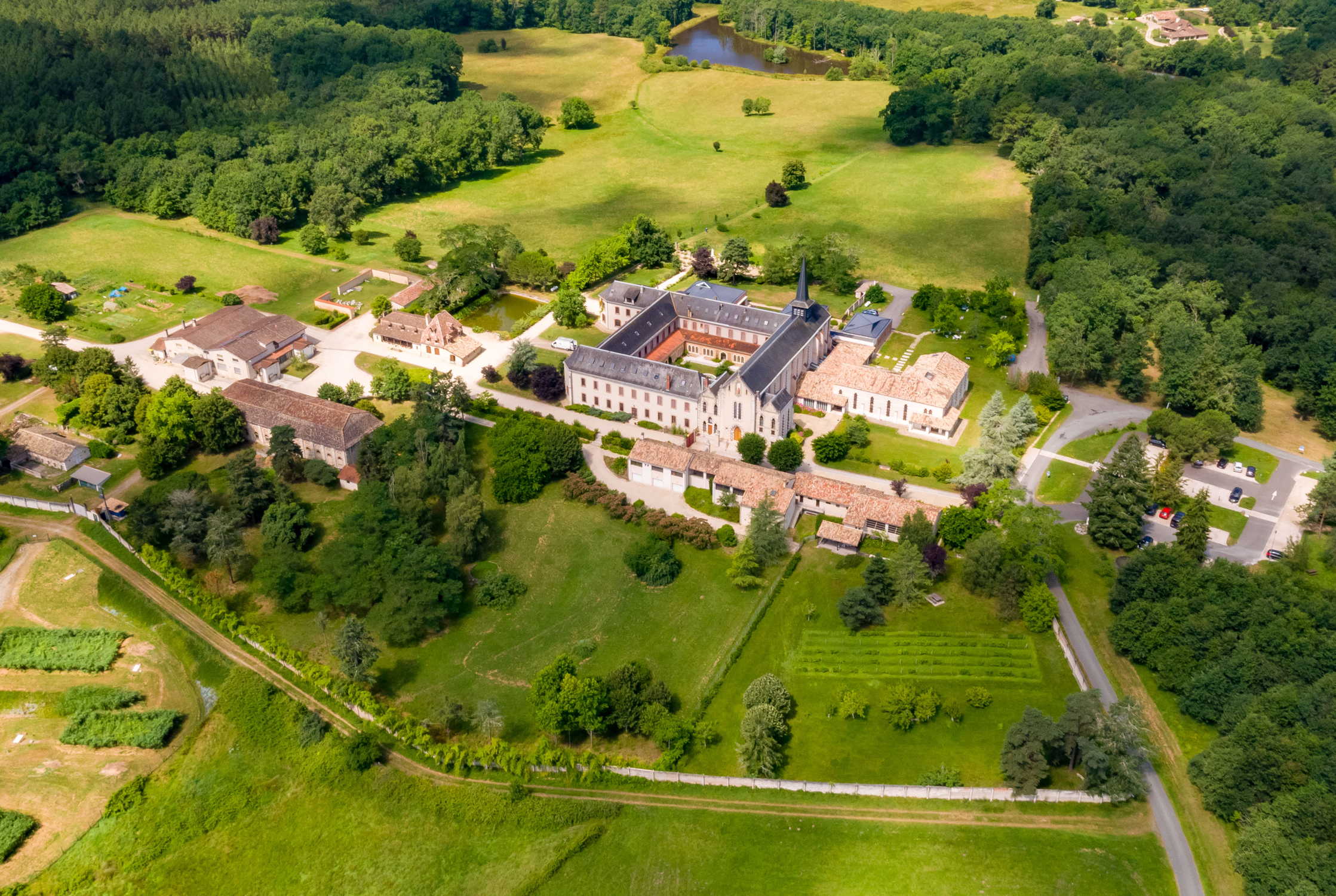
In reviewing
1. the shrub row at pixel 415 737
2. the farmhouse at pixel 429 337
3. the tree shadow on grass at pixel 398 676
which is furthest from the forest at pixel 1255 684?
the farmhouse at pixel 429 337

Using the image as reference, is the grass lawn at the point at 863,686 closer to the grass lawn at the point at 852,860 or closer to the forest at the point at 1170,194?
the grass lawn at the point at 852,860

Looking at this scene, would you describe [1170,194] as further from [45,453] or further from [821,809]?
[45,453]

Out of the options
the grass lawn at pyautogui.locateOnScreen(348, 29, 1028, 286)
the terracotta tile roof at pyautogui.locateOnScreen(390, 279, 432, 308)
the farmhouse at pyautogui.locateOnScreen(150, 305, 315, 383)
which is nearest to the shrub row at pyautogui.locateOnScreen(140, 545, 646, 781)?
the farmhouse at pyautogui.locateOnScreen(150, 305, 315, 383)

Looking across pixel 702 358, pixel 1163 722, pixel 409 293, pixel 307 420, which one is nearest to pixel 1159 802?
pixel 1163 722

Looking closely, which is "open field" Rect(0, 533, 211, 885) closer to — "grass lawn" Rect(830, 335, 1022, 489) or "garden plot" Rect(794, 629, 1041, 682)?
"garden plot" Rect(794, 629, 1041, 682)

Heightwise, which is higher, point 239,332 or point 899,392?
point 899,392

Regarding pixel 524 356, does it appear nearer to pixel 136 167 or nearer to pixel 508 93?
pixel 136 167
